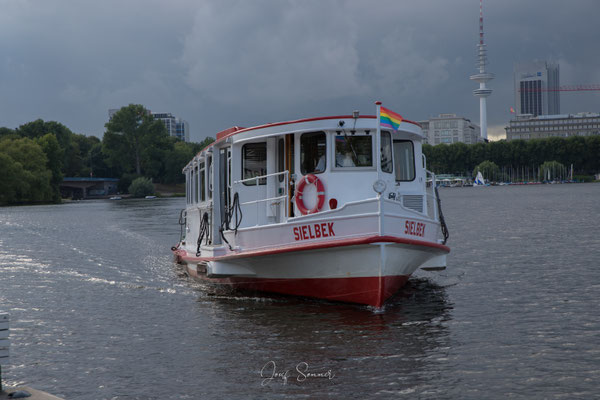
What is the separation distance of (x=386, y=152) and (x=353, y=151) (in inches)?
38.0

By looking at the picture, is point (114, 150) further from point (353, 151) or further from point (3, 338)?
point (3, 338)

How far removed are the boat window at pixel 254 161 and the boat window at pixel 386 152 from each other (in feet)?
9.52

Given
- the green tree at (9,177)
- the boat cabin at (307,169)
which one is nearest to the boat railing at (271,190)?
the boat cabin at (307,169)

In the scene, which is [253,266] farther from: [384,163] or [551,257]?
[551,257]

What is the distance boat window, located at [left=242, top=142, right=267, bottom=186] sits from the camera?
16.6 metres

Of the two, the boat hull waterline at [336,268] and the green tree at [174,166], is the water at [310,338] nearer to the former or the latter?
the boat hull waterline at [336,268]

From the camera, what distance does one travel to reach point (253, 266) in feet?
53.0

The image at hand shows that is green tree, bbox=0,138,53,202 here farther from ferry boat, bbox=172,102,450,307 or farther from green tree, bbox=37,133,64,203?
ferry boat, bbox=172,102,450,307

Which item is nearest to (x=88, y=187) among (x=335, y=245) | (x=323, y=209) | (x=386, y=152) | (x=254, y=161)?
(x=254, y=161)

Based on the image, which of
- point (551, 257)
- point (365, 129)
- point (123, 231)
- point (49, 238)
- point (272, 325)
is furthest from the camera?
point (123, 231)

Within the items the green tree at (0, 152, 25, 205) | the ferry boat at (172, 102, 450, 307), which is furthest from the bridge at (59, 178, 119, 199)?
the ferry boat at (172, 102, 450, 307)

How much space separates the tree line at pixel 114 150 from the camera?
126875 mm

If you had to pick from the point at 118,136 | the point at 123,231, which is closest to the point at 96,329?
the point at 123,231

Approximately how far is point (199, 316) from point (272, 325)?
7.61 ft
